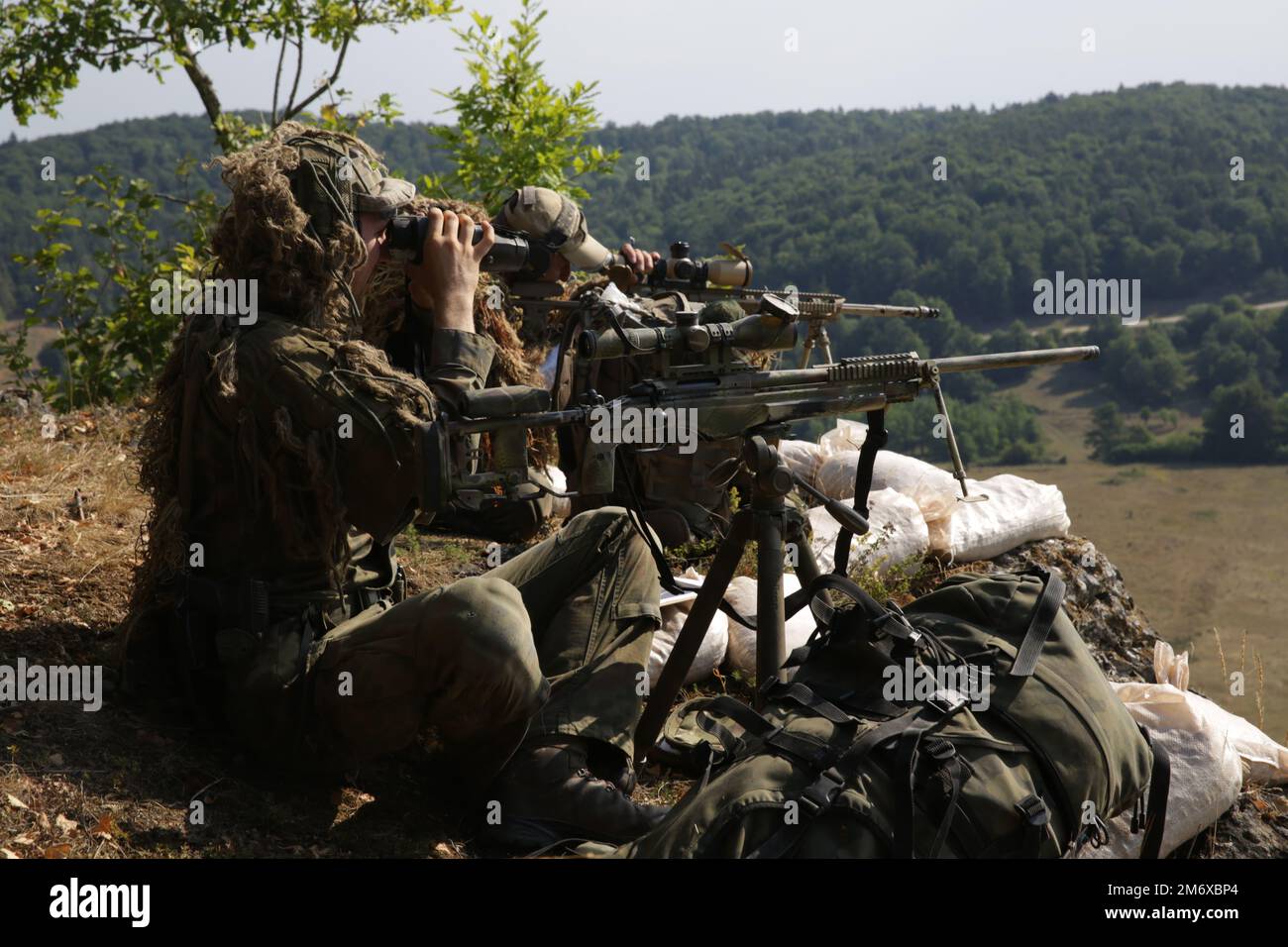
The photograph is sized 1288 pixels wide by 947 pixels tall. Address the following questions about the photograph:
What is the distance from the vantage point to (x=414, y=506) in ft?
7.91

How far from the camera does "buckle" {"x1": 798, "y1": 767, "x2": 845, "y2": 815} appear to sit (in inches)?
78.9

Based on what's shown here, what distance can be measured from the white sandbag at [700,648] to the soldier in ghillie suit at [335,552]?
62cm

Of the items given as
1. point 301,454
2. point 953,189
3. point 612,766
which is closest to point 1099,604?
point 612,766

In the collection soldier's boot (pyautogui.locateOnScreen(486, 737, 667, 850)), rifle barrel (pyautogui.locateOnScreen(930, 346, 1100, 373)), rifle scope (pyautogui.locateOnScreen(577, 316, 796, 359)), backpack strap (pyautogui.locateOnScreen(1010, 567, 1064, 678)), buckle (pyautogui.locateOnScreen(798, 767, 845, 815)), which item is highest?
rifle scope (pyautogui.locateOnScreen(577, 316, 796, 359))

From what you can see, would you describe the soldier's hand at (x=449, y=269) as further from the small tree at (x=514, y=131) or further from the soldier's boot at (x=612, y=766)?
the small tree at (x=514, y=131)

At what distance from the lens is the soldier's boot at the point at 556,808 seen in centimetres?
252

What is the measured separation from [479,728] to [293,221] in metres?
1.11

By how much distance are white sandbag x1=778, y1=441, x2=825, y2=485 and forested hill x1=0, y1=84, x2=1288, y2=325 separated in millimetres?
16015

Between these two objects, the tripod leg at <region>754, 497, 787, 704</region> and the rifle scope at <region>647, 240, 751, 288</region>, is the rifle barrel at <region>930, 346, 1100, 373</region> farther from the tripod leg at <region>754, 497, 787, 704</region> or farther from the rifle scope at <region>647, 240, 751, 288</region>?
the rifle scope at <region>647, 240, 751, 288</region>

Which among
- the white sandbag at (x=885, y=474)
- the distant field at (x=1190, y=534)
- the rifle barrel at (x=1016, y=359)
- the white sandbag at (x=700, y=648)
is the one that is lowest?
the distant field at (x=1190, y=534)

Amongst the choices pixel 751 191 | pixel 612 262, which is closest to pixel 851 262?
pixel 751 191

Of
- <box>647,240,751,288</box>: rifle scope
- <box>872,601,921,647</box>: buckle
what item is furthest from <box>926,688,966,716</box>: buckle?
<box>647,240,751,288</box>: rifle scope

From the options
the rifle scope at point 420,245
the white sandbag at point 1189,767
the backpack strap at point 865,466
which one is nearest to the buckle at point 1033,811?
the white sandbag at point 1189,767
